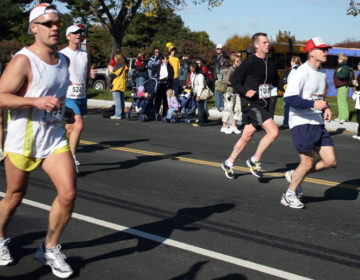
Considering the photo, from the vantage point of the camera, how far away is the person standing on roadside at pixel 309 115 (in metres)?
6.74

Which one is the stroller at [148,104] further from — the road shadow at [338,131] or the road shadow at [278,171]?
the road shadow at [278,171]

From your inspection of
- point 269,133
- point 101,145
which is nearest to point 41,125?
point 269,133

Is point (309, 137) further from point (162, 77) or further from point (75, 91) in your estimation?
point (162, 77)

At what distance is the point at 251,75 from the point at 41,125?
473 cm

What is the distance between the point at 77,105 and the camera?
8484mm

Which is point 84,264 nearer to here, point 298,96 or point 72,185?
point 72,185

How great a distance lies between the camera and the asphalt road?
4.86m

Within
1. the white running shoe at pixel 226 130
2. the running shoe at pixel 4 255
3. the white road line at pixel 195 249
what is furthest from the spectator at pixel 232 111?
the running shoe at pixel 4 255

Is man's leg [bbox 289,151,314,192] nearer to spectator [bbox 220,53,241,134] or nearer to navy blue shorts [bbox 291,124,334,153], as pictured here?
navy blue shorts [bbox 291,124,334,153]

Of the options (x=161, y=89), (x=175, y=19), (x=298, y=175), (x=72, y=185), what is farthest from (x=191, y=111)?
(x=175, y=19)

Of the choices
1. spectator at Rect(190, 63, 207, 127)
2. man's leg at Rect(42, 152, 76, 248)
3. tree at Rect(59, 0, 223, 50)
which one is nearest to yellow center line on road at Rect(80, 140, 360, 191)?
spectator at Rect(190, 63, 207, 127)

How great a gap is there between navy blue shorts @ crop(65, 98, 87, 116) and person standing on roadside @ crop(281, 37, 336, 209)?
10.5ft

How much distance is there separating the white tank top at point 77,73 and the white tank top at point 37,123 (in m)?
3.95

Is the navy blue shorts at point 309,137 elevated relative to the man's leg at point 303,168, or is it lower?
elevated
